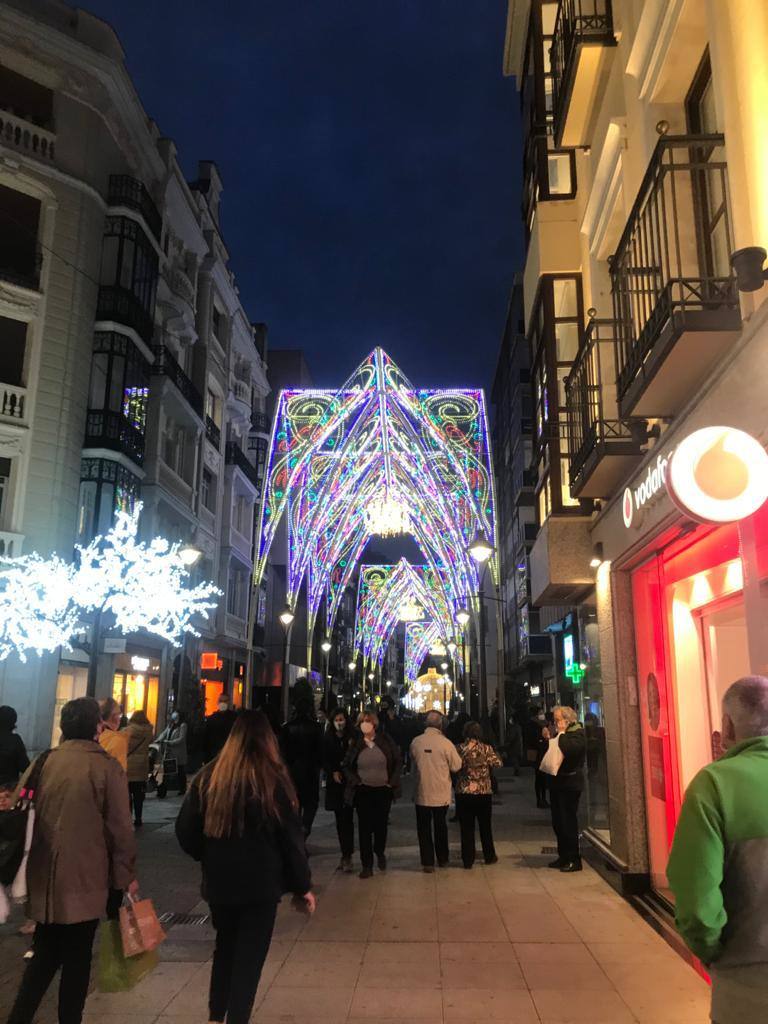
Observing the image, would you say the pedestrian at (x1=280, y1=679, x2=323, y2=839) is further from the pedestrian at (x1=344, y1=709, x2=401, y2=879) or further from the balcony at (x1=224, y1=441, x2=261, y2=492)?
the balcony at (x1=224, y1=441, x2=261, y2=492)

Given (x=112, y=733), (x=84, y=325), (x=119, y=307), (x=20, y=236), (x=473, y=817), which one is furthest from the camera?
(x=119, y=307)

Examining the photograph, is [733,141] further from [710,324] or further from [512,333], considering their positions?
[512,333]

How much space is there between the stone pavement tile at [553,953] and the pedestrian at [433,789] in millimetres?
3232

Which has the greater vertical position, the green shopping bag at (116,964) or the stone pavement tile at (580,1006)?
the green shopping bag at (116,964)

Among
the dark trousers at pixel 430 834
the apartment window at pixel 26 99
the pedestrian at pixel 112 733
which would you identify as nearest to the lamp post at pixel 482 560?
the dark trousers at pixel 430 834

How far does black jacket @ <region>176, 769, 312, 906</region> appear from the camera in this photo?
4246 mm

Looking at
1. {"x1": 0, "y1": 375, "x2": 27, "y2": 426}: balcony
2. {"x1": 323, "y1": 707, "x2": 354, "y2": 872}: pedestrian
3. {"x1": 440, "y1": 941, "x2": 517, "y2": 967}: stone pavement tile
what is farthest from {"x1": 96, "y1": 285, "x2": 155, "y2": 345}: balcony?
{"x1": 440, "y1": 941, "x2": 517, "y2": 967}: stone pavement tile

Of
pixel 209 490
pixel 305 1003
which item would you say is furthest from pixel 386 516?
pixel 305 1003

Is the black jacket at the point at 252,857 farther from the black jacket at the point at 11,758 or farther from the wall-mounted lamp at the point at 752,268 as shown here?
the black jacket at the point at 11,758

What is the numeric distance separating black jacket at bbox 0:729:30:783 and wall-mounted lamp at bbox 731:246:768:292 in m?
7.88

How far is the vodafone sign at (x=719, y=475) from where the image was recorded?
13.1 feet

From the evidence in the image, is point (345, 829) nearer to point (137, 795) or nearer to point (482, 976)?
point (137, 795)

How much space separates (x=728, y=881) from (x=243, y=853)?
2.45m

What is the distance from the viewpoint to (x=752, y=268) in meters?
4.69
